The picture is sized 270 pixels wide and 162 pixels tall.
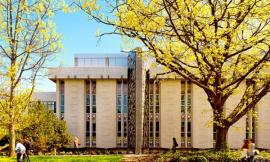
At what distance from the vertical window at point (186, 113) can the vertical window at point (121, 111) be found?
5.49m

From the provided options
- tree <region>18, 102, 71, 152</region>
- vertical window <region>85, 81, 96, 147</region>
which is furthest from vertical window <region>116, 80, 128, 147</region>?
tree <region>18, 102, 71, 152</region>

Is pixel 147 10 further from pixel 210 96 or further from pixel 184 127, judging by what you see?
pixel 184 127

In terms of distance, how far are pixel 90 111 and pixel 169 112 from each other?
25.2 ft

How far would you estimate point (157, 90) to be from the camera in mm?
45219

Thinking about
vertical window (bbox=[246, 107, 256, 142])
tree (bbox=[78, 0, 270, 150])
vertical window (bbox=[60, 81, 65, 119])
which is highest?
tree (bbox=[78, 0, 270, 150])

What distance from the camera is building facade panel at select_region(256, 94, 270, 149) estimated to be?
44.4 meters

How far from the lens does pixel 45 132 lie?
37.8m

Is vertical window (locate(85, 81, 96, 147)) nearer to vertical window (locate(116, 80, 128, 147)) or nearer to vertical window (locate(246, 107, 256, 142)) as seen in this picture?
vertical window (locate(116, 80, 128, 147))

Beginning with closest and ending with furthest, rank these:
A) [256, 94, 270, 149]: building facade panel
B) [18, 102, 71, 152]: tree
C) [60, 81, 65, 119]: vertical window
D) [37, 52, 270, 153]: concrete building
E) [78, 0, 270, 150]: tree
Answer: [78, 0, 270, 150]: tree
[18, 102, 71, 152]: tree
[256, 94, 270, 149]: building facade panel
[37, 52, 270, 153]: concrete building
[60, 81, 65, 119]: vertical window

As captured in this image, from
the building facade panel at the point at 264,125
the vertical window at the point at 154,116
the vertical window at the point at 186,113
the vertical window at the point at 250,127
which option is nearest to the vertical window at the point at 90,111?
the vertical window at the point at 154,116

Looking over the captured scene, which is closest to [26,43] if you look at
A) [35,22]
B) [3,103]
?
[35,22]

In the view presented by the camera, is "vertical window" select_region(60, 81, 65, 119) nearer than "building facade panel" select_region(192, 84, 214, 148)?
No

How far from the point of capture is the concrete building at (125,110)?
44.5 metres

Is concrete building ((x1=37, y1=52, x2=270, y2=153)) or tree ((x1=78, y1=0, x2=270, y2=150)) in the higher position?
tree ((x1=78, y1=0, x2=270, y2=150))
